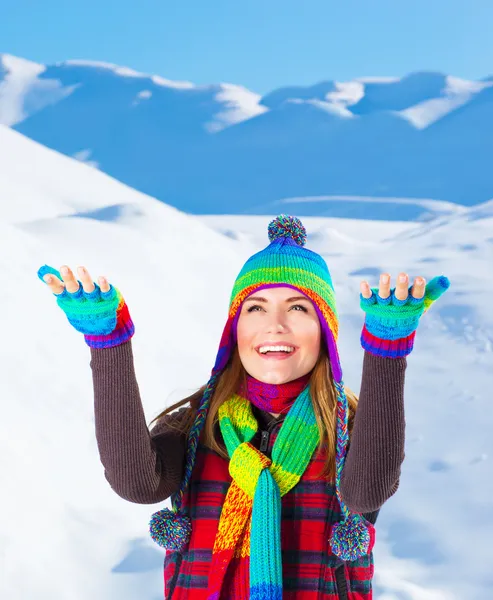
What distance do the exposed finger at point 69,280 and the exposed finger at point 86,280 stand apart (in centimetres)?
2

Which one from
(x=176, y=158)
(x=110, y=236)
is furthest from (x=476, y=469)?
(x=176, y=158)

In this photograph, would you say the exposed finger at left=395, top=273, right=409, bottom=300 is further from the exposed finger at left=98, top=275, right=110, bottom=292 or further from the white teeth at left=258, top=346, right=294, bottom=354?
the exposed finger at left=98, top=275, right=110, bottom=292

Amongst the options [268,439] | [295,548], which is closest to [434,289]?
[268,439]

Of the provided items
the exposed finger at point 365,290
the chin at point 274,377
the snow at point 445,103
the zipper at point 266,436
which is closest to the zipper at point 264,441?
the zipper at point 266,436

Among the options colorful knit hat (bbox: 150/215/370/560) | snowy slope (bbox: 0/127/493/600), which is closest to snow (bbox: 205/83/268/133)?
snowy slope (bbox: 0/127/493/600)

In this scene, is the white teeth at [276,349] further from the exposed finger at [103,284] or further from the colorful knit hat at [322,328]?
the exposed finger at [103,284]

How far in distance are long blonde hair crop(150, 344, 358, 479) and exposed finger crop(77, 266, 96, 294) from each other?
0.56 m

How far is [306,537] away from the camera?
1.82 metres

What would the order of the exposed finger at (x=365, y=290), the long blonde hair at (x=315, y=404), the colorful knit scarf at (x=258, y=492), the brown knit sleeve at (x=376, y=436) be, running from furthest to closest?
the long blonde hair at (x=315, y=404) < the colorful knit scarf at (x=258, y=492) < the brown knit sleeve at (x=376, y=436) < the exposed finger at (x=365, y=290)

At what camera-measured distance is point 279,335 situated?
1.87 meters

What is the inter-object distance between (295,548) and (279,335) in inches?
19.9

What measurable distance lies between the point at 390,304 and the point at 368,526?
64 centimetres

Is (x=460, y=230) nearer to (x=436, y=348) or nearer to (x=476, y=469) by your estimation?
(x=436, y=348)

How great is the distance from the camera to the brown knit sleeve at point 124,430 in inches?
65.7
